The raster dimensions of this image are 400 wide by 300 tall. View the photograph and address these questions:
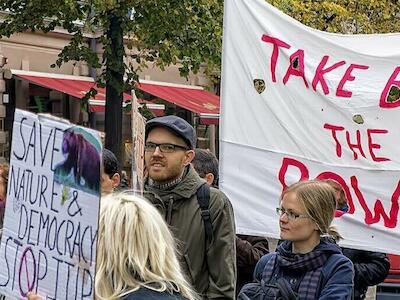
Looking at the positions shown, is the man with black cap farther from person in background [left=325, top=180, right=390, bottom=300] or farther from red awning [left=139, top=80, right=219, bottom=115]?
red awning [left=139, top=80, right=219, bottom=115]

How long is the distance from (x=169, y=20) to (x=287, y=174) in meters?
7.86

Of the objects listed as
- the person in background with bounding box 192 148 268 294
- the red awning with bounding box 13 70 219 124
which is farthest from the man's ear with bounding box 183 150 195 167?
the red awning with bounding box 13 70 219 124

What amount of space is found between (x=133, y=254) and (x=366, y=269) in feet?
8.29

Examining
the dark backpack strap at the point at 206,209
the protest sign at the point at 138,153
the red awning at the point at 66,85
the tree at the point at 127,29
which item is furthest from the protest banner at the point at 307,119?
the red awning at the point at 66,85

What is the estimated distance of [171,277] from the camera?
2699 millimetres

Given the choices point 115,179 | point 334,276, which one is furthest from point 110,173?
point 334,276

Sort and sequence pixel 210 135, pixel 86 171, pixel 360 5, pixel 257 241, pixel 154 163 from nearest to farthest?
pixel 86 171 < pixel 154 163 < pixel 257 241 < pixel 360 5 < pixel 210 135

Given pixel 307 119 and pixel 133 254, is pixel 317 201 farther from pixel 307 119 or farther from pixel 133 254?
pixel 133 254

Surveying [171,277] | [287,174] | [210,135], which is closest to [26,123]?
[171,277]

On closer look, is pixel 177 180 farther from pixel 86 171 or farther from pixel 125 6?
pixel 125 6

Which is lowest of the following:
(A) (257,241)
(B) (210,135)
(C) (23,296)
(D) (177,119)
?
(B) (210,135)

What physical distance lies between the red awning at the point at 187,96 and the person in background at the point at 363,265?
1433 cm

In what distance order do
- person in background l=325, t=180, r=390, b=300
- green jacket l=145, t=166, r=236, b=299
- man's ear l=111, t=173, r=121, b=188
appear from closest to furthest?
green jacket l=145, t=166, r=236, b=299 → person in background l=325, t=180, r=390, b=300 → man's ear l=111, t=173, r=121, b=188

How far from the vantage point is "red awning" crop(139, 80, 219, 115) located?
778 inches
